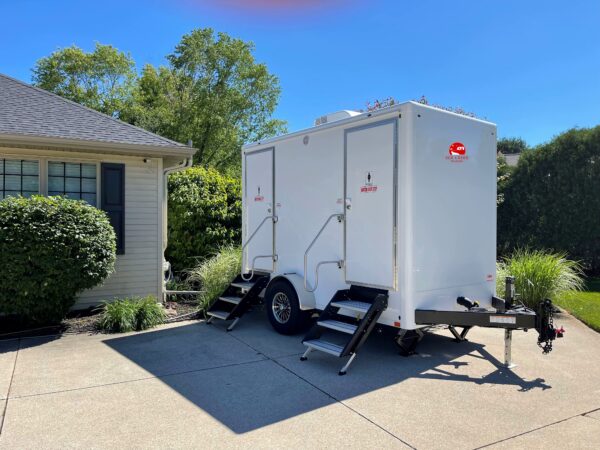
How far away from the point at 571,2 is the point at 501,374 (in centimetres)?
721

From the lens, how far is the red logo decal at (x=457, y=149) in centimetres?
535

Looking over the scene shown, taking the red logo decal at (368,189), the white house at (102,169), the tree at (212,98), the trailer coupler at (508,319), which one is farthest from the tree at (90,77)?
the trailer coupler at (508,319)

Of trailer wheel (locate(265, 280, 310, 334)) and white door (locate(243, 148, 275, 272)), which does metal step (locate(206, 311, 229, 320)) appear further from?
white door (locate(243, 148, 275, 272))

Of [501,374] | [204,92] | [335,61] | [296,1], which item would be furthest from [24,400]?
[204,92]

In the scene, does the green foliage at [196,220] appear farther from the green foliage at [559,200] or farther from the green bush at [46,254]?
the green foliage at [559,200]

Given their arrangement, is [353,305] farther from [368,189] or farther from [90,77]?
[90,77]

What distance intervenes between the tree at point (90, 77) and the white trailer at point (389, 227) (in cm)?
2355

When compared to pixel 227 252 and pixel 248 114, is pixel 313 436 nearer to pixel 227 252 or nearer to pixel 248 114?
pixel 227 252

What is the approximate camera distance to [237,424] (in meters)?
3.68

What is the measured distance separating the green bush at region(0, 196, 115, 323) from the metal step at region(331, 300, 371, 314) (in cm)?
346

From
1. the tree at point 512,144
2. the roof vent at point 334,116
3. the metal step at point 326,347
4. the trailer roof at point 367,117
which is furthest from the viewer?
the tree at point 512,144

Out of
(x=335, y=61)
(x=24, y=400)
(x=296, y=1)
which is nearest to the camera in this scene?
(x=24, y=400)

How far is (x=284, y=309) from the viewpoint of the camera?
654cm

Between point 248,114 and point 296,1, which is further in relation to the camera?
point 248,114
